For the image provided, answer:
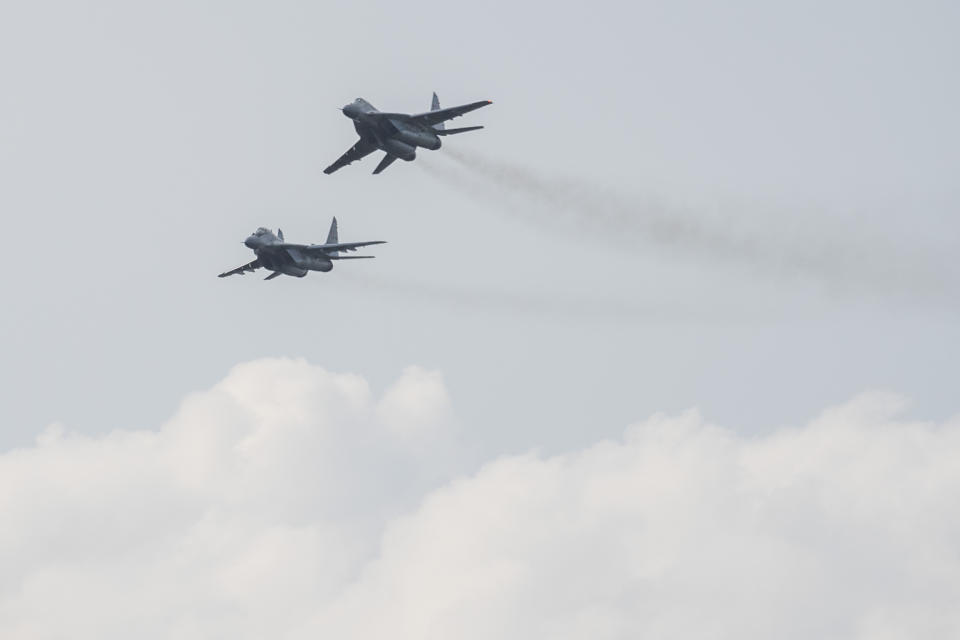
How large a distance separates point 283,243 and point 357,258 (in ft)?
15.6

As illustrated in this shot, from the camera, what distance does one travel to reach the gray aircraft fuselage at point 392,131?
345 feet

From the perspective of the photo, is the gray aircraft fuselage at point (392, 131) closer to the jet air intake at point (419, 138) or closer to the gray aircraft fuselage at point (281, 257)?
the jet air intake at point (419, 138)

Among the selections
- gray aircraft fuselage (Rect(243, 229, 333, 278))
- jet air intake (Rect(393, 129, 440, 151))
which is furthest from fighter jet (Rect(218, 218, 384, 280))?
jet air intake (Rect(393, 129, 440, 151))

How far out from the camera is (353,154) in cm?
11256

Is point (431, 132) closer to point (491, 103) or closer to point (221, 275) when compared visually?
point (491, 103)

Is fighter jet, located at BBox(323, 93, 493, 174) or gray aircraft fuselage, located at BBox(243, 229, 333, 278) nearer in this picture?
fighter jet, located at BBox(323, 93, 493, 174)

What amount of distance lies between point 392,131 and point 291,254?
35.0 feet

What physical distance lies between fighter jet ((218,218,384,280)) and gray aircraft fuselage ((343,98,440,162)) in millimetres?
6979

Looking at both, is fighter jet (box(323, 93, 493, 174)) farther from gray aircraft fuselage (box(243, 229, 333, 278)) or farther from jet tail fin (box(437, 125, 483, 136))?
gray aircraft fuselage (box(243, 229, 333, 278))

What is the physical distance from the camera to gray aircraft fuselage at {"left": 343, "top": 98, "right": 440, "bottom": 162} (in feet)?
345

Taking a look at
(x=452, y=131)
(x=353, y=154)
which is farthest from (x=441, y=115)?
(x=353, y=154)

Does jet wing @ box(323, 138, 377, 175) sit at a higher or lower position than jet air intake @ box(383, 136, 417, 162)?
higher

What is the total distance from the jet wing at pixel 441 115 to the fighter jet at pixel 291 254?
959 centimetres

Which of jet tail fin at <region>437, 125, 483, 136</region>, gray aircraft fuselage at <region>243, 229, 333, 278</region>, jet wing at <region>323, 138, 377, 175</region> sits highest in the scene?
jet wing at <region>323, 138, 377, 175</region>
